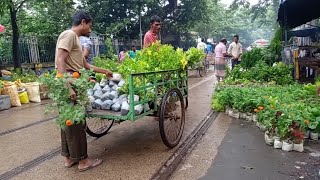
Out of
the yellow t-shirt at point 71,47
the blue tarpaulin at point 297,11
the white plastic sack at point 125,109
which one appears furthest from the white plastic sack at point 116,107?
the blue tarpaulin at point 297,11

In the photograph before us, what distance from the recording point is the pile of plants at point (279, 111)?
4652 mm

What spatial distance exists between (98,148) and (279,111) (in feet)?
9.68

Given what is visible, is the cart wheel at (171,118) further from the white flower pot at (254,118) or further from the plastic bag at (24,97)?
the plastic bag at (24,97)

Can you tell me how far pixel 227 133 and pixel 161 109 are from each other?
1.87 metres

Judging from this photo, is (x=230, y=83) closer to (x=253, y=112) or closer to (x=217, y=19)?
(x=253, y=112)

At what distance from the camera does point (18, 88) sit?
9.58 m

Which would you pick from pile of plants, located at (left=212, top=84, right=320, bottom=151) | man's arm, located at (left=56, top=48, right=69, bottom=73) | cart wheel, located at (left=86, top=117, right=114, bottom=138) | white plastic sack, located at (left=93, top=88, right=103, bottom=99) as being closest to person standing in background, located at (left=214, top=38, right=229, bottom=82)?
pile of plants, located at (left=212, top=84, right=320, bottom=151)

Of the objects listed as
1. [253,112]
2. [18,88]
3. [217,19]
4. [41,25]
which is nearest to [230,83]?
[253,112]

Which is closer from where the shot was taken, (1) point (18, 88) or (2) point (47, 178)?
(2) point (47, 178)

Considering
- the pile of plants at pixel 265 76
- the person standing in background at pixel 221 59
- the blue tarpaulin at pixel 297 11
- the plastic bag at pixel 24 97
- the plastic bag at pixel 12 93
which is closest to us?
the plastic bag at pixel 12 93

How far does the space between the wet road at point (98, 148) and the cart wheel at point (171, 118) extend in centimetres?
21

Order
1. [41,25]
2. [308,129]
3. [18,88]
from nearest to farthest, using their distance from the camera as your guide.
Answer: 1. [308,129]
2. [18,88]
3. [41,25]

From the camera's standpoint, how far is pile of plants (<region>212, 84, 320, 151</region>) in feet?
15.3

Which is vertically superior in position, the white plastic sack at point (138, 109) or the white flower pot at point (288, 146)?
the white plastic sack at point (138, 109)
